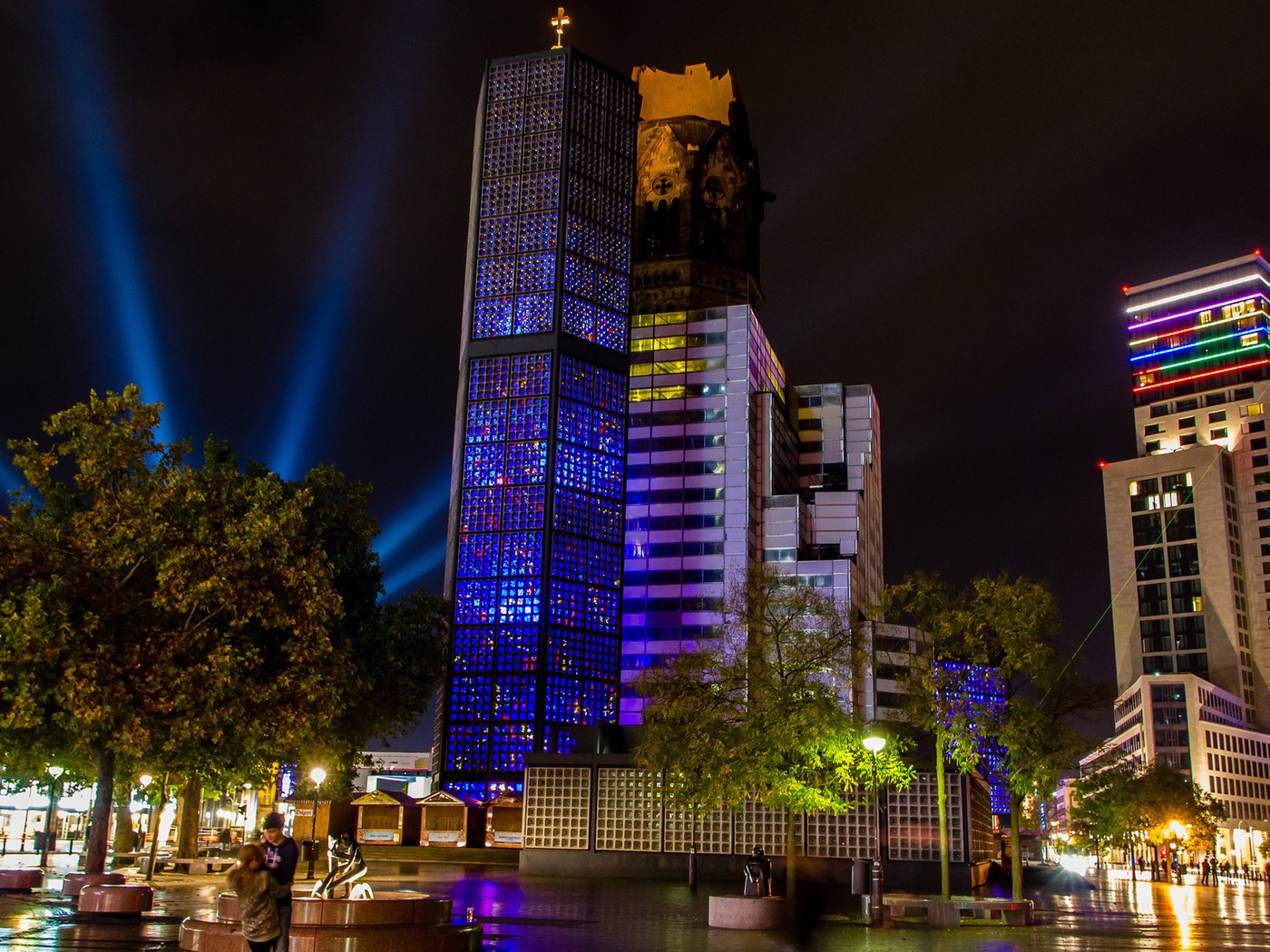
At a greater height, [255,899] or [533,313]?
[533,313]

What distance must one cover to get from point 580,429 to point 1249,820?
122815mm

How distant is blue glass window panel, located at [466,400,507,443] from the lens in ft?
417

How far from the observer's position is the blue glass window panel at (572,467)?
126m

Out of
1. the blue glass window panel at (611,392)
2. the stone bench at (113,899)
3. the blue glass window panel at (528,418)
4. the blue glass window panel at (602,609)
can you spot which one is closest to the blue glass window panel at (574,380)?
the blue glass window panel at (611,392)

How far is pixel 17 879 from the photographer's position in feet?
113

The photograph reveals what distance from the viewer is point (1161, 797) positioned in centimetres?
10800

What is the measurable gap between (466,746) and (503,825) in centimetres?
4619

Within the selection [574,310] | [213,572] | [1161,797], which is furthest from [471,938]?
[574,310]

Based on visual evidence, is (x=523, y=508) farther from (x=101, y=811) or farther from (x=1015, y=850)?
(x=1015, y=850)

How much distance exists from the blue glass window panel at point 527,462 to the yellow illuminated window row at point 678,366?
109 feet

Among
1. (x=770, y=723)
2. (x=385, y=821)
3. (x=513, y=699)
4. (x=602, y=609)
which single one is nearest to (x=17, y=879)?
(x=770, y=723)

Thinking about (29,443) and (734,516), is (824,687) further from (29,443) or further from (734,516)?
(734,516)

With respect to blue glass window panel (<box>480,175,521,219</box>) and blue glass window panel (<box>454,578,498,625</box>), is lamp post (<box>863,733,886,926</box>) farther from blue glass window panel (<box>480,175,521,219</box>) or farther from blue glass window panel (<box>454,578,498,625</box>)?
blue glass window panel (<box>480,175,521,219</box>)

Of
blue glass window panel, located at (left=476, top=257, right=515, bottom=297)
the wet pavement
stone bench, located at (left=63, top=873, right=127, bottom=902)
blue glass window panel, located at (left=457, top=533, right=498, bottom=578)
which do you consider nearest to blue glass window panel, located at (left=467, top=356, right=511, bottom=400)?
blue glass window panel, located at (left=476, top=257, right=515, bottom=297)
